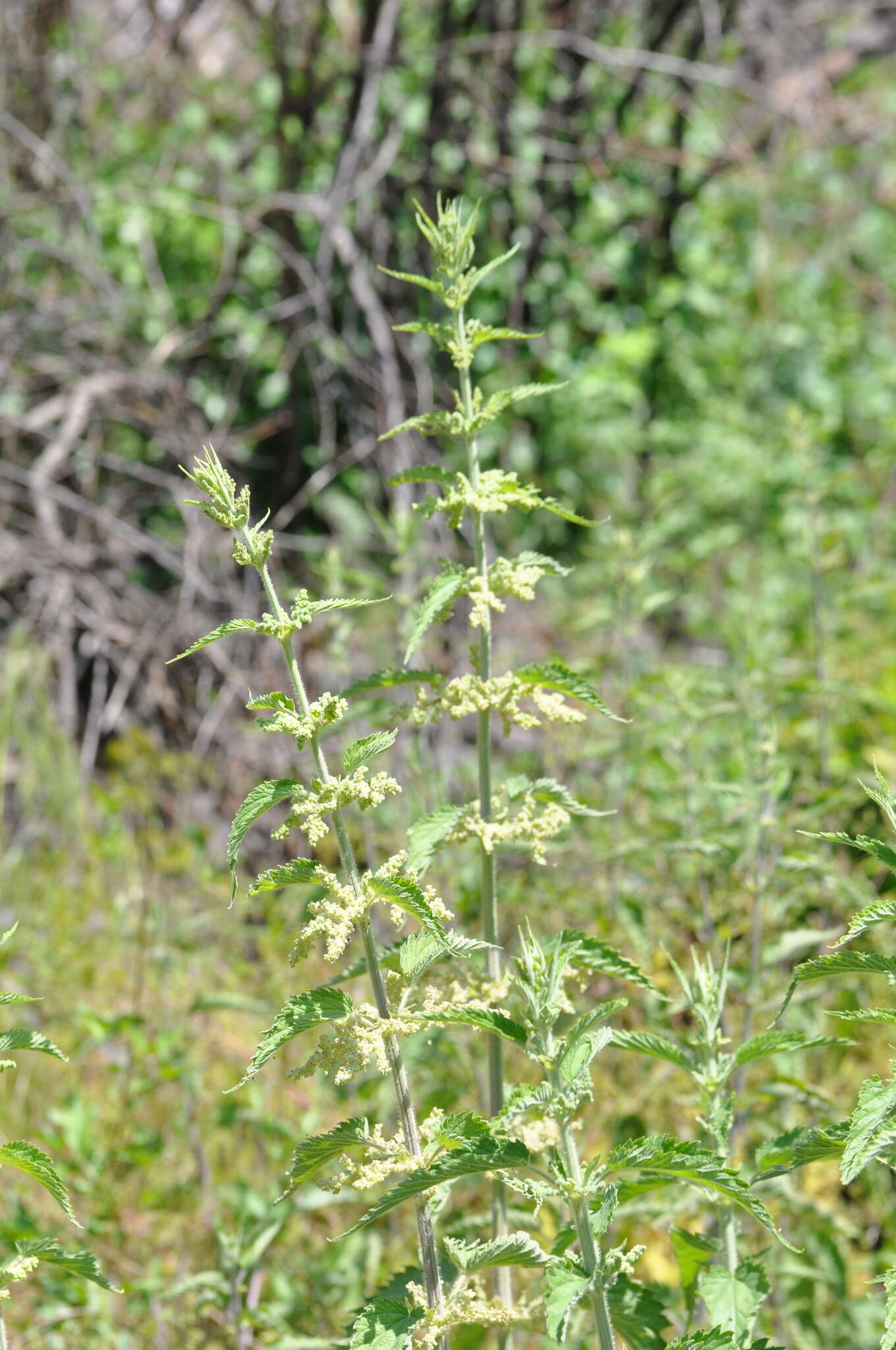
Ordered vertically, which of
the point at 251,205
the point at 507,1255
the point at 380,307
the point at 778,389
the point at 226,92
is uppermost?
the point at 226,92

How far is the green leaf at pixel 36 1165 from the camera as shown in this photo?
1409mm

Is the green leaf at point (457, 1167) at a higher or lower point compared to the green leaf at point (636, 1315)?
higher

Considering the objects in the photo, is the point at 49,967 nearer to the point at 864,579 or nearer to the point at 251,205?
the point at 864,579

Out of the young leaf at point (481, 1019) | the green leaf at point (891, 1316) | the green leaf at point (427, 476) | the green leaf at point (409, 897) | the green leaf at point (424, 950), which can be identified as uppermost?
the green leaf at point (427, 476)

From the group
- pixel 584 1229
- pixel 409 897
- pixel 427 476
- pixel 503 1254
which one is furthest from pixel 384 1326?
pixel 427 476

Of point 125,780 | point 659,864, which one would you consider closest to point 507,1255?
point 659,864

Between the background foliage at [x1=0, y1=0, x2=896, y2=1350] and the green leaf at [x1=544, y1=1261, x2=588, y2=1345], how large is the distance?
0.90 meters

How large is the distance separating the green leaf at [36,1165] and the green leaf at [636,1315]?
2.37 feet

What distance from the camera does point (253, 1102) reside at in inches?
103

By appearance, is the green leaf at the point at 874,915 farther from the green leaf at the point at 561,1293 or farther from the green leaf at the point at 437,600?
the green leaf at the point at 437,600

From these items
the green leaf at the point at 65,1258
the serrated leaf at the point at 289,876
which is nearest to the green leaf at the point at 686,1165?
the serrated leaf at the point at 289,876

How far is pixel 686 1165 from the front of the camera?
1.41 m

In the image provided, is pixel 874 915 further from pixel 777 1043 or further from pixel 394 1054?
pixel 394 1054

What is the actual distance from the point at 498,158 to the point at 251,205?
3.94 ft
